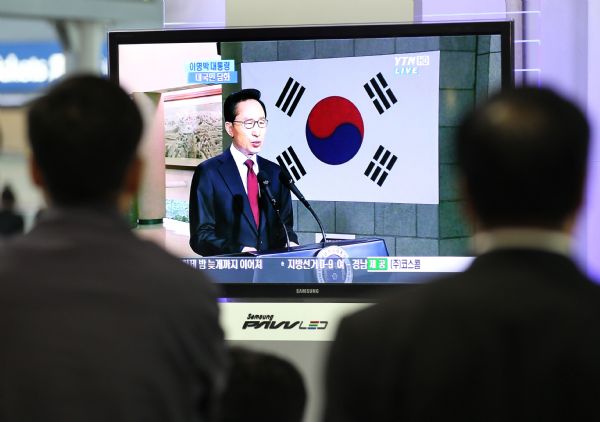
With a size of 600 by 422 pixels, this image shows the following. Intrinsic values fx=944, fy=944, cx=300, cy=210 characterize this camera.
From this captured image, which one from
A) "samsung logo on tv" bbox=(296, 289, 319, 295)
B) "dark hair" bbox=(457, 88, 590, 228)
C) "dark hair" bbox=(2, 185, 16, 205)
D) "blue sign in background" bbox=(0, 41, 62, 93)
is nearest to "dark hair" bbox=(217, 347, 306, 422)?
"dark hair" bbox=(457, 88, 590, 228)

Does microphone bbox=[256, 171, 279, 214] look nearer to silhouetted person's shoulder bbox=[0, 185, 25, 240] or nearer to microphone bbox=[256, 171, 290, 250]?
microphone bbox=[256, 171, 290, 250]

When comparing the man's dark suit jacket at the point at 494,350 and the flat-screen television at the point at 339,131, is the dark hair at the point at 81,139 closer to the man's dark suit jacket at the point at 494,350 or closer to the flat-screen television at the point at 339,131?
the man's dark suit jacket at the point at 494,350

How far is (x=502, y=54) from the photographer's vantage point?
3375 mm

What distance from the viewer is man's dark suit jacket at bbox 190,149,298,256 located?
136 inches

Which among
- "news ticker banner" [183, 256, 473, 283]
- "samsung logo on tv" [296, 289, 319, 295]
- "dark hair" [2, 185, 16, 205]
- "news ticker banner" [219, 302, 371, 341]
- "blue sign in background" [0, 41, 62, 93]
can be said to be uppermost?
"blue sign in background" [0, 41, 62, 93]

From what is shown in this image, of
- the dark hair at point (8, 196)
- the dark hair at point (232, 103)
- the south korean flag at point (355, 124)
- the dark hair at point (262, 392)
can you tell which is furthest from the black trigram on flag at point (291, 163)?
the dark hair at point (262, 392)

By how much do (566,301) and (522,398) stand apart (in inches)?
4.8

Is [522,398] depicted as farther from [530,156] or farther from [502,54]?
[502,54]

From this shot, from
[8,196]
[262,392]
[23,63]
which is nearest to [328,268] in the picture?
[8,196]

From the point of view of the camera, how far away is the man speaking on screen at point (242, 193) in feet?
11.4

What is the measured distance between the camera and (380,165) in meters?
3.46

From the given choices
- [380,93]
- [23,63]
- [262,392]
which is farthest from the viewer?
[23,63]

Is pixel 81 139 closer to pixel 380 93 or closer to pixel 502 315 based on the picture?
pixel 502 315

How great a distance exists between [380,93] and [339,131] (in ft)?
0.67
